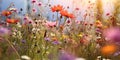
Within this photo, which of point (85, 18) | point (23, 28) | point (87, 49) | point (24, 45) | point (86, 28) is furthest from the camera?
point (85, 18)

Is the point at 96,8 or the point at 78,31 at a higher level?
the point at 96,8

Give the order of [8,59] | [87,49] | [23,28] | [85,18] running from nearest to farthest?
[8,59]
[87,49]
[23,28]
[85,18]

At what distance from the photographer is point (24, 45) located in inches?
104

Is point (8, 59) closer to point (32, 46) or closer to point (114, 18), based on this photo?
point (32, 46)

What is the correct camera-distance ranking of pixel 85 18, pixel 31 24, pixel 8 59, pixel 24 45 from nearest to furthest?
pixel 8 59 → pixel 24 45 → pixel 31 24 → pixel 85 18

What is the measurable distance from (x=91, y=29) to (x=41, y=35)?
0.63 m

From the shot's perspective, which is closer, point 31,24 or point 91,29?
point 31,24

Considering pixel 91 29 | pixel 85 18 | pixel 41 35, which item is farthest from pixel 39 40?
pixel 85 18

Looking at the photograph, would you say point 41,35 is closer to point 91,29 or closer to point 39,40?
point 39,40

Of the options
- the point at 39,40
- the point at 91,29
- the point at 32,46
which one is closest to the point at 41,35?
the point at 39,40

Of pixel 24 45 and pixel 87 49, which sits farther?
pixel 87 49

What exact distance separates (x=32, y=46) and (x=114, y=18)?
0.87 m

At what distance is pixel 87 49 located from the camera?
110 inches

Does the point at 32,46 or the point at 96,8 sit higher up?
the point at 96,8
